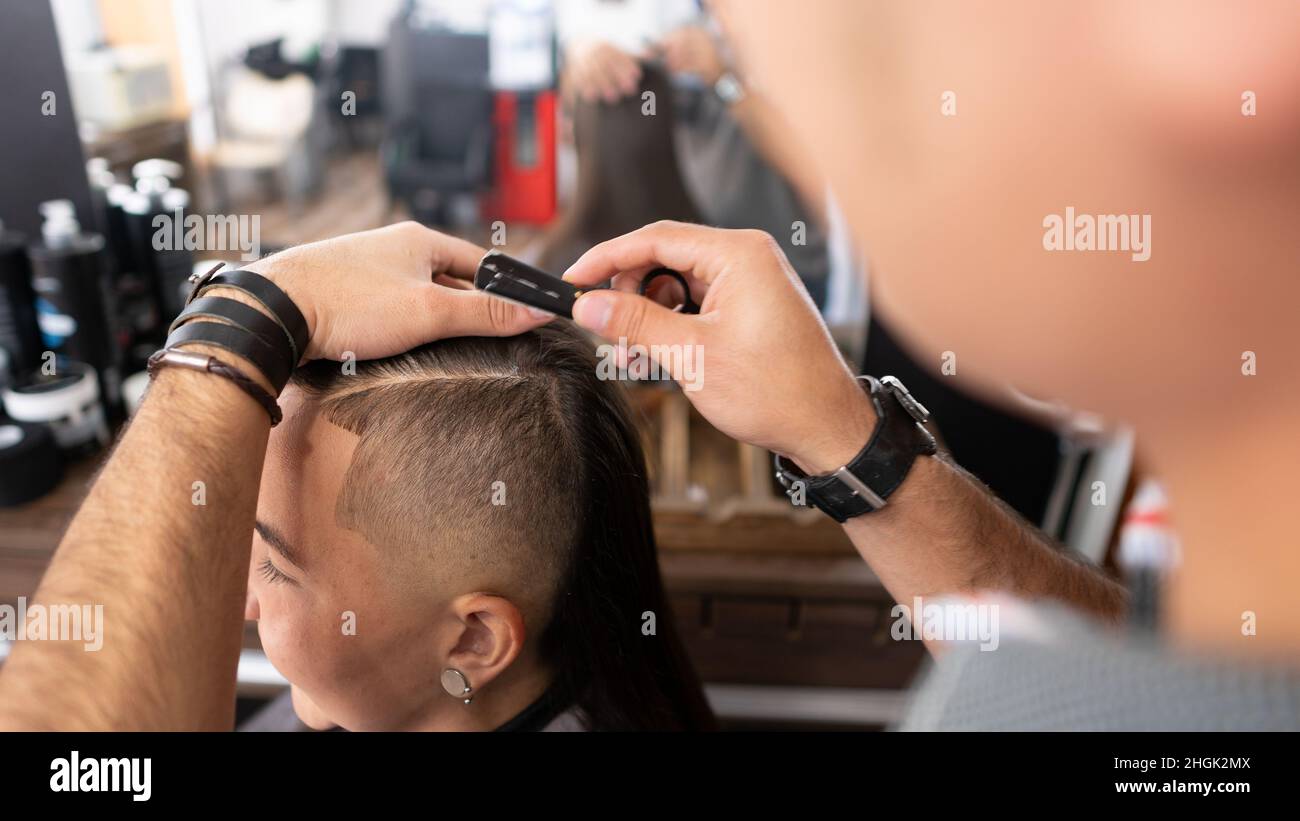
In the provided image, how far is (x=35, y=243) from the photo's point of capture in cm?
200

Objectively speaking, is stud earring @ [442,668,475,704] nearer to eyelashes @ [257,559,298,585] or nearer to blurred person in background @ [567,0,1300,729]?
eyelashes @ [257,559,298,585]

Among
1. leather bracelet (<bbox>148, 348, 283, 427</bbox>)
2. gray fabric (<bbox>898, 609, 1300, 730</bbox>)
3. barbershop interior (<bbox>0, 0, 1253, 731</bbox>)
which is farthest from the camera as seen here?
barbershop interior (<bbox>0, 0, 1253, 731</bbox>)

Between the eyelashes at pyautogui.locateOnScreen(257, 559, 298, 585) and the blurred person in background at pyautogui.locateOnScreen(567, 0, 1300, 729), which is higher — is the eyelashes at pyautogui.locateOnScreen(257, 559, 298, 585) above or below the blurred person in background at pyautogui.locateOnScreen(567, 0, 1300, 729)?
below

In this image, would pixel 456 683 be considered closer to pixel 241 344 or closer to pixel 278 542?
pixel 278 542

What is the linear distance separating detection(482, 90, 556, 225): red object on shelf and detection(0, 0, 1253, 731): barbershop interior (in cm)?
4

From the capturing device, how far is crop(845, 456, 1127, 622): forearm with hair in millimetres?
1062

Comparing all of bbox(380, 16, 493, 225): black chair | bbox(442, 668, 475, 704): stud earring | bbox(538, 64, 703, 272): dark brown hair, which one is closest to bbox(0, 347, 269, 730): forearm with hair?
bbox(442, 668, 475, 704): stud earring

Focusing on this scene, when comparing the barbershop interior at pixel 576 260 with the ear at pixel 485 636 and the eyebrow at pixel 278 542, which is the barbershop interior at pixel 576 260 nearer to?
the eyebrow at pixel 278 542

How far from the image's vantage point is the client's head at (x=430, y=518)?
1091 mm

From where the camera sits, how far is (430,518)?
1.10 meters

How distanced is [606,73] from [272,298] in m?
1.52

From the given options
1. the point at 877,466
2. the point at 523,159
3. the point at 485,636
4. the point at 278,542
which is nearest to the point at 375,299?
the point at 278,542

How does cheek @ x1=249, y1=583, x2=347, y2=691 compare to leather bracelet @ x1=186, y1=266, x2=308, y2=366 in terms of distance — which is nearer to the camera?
Answer: leather bracelet @ x1=186, y1=266, x2=308, y2=366

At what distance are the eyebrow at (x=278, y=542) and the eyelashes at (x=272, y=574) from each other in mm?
33
